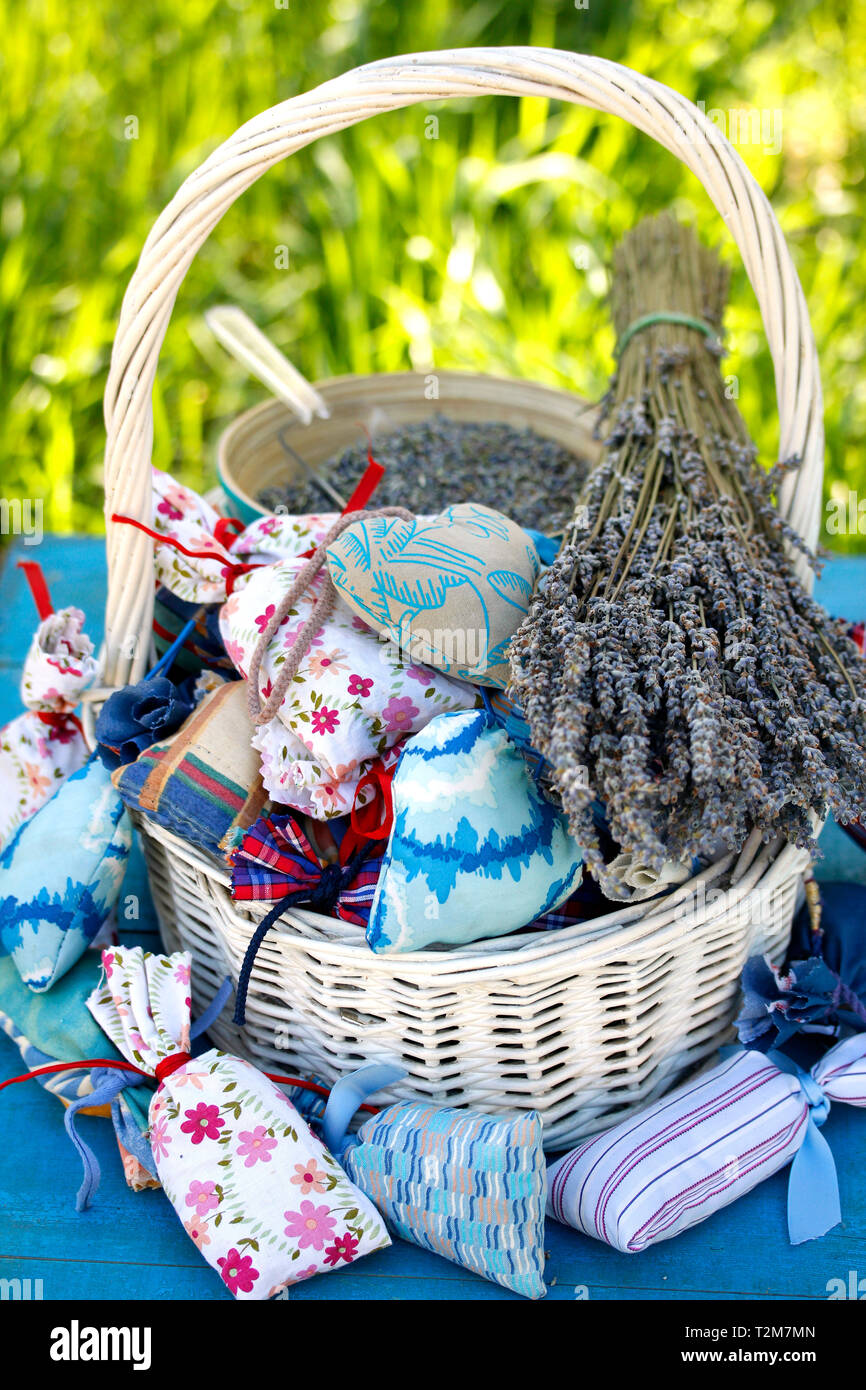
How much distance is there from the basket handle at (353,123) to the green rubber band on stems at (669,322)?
24cm

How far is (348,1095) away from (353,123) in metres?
0.73

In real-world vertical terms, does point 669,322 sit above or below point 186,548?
above

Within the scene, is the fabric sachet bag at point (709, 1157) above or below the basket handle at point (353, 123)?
below

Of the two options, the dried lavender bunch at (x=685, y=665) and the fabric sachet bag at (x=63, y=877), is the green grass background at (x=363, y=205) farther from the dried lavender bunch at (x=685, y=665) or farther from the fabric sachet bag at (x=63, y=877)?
the fabric sachet bag at (x=63, y=877)

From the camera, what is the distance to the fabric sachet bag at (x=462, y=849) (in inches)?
29.2

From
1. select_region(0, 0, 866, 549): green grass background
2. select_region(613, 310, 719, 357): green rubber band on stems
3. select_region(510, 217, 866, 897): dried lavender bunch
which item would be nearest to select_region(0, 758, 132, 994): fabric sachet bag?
select_region(510, 217, 866, 897): dried lavender bunch

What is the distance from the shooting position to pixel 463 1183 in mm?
751

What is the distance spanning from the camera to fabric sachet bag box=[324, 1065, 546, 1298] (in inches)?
29.3

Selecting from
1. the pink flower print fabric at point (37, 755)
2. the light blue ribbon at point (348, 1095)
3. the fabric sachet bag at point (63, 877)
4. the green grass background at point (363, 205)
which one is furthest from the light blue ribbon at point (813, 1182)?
the green grass background at point (363, 205)

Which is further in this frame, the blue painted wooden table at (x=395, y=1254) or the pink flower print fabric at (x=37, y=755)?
the pink flower print fabric at (x=37, y=755)

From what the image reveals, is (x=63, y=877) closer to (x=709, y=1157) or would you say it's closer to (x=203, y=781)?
(x=203, y=781)

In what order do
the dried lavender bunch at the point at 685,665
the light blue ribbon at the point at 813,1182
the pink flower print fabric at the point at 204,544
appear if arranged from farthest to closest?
the pink flower print fabric at the point at 204,544, the light blue ribbon at the point at 813,1182, the dried lavender bunch at the point at 685,665

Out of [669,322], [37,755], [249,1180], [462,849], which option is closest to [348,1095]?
[249,1180]

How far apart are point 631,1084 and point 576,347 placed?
1.58 m
